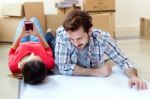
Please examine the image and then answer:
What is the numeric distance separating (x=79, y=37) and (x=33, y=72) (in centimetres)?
37

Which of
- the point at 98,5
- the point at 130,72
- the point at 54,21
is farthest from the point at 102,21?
the point at 130,72

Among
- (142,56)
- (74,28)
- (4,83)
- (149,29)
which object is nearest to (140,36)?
(149,29)

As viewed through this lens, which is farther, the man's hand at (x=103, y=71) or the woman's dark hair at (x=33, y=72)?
the man's hand at (x=103, y=71)

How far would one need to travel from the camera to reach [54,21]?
416cm

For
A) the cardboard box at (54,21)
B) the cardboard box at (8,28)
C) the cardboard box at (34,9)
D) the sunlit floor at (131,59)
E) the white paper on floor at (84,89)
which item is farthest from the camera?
the cardboard box at (8,28)

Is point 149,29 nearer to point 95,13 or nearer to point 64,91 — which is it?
point 95,13

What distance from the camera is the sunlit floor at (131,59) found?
2404mm

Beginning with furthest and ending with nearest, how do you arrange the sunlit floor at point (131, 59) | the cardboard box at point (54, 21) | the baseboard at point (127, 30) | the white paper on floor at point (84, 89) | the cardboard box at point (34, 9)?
the baseboard at point (127, 30) < the cardboard box at point (34, 9) < the cardboard box at point (54, 21) < the sunlit floor at point (131, 59) < the white paper on floor at point (84, 89)

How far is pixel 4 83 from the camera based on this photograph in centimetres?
258

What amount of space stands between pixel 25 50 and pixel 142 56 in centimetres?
164

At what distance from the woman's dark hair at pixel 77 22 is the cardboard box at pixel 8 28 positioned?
9.06 ft

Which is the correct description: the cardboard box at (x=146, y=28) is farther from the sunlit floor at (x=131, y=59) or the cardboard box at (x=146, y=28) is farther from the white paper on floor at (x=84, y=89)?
the white paper on floor at (x=84, y=89)

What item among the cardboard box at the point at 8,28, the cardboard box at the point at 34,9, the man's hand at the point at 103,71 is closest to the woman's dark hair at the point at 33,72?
the man's hand at the point at 103,71

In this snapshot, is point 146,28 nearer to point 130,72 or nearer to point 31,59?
point 130,72
